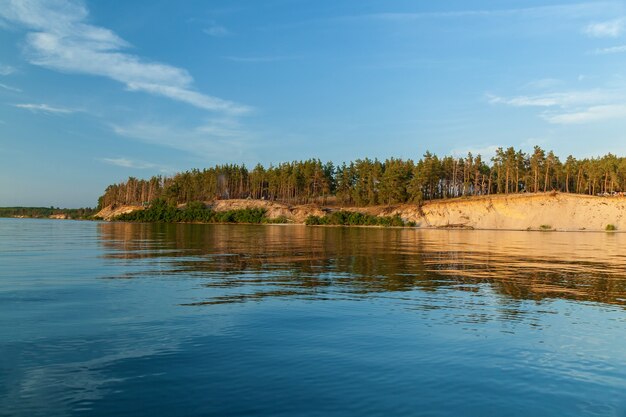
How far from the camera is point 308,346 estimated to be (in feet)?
46.7

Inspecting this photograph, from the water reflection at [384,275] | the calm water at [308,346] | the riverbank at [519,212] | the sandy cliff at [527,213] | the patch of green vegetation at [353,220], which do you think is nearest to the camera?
the calm water at [308,346]

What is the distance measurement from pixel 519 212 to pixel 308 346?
463ft

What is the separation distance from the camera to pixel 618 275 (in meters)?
31.3

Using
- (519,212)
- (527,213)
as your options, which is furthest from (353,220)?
(527,213)

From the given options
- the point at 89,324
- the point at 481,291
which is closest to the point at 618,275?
the point at 481,291

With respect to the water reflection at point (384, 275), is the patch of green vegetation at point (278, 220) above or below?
above

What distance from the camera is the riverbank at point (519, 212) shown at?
433 feet

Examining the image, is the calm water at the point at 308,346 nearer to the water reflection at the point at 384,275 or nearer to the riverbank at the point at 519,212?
the water reflection at the point at 384,275

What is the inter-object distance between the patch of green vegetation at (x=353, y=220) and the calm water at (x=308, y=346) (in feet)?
425

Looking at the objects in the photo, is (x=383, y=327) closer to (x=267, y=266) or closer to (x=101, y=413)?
(x=101, y=413)

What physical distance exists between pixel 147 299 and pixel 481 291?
16.4 m

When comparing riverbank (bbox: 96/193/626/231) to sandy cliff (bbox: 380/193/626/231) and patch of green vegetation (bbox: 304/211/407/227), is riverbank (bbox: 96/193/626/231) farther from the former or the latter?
patch of green vegetation (bbox: 304/211/407/227)

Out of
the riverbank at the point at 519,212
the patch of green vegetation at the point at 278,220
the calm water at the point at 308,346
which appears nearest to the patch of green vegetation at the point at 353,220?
the riverbank at the point at 519,212

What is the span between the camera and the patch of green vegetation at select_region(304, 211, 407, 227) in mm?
157450
